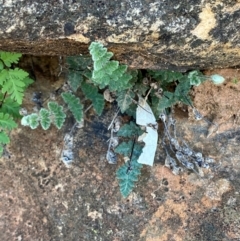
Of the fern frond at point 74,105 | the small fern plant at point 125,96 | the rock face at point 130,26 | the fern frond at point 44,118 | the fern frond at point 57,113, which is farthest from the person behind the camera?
the fern frond at point 74,105

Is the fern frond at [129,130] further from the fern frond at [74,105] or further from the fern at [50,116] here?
the fern at [50,116]

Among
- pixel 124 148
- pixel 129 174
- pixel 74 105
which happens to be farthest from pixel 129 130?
pixel 74 105

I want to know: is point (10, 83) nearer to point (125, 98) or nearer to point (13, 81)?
point (13, 81)

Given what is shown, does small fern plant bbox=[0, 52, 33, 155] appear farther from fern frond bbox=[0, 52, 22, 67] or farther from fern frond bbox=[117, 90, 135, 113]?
fern frond bbox=[117, 90, 135, 113]

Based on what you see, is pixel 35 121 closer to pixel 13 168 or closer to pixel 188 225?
pixel 13 168

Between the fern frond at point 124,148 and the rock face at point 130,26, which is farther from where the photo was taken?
the fern frond at point 124,148

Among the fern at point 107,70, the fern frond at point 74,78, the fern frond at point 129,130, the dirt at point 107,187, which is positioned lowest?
the dirt at point 107,187

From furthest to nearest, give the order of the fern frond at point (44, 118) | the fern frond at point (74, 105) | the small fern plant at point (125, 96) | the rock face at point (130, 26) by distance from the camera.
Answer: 1. the fern frond at point (74, 105)
2. the fern frond at point (44, 118)
3. the small fern plant at point (125, 96)
4. the rock face at point (130, 26)

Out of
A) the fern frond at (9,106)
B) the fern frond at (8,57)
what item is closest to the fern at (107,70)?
the fern frond at (8,57)
